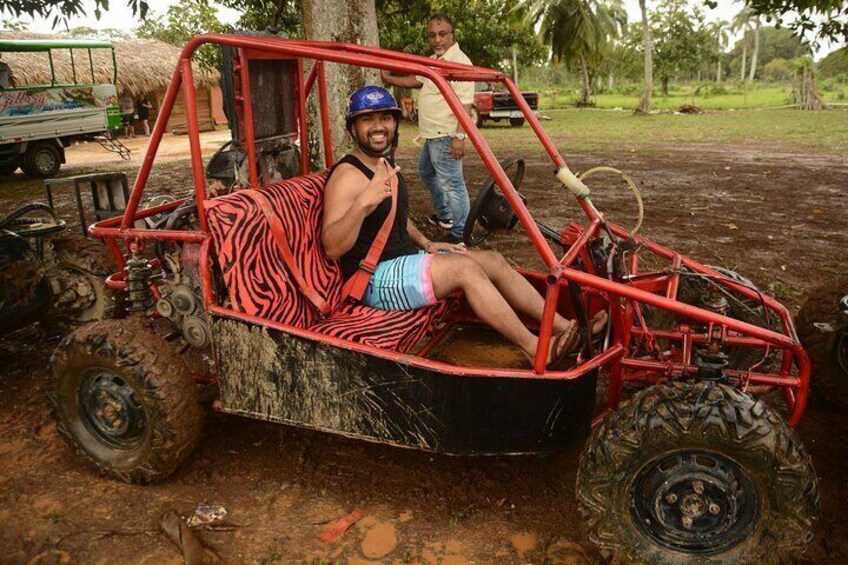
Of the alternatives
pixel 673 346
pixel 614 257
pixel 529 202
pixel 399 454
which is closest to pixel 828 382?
pixel 673 346

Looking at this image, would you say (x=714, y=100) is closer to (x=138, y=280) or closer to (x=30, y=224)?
(x=30, y=224)

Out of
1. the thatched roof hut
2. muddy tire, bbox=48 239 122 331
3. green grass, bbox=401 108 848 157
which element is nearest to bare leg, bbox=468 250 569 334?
muddy tire, bbox=48 239 122 331

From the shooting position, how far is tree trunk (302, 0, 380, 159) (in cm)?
560

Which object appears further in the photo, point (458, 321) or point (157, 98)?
point (157, 98)

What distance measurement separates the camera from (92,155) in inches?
665

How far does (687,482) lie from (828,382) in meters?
1.54

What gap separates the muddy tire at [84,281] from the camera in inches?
174

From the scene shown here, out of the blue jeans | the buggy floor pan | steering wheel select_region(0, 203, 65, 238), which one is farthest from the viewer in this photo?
the blue jeans

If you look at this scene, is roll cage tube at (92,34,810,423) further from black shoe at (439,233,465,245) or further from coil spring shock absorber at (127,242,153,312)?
black shoe at (439,233,465,245)

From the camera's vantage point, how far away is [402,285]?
320cm

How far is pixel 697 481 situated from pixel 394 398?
1120 millimetres

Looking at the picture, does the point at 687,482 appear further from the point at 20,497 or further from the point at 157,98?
the point at 157,98

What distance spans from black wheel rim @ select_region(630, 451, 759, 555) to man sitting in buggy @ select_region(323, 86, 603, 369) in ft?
2.15

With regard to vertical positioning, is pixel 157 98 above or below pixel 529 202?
above
